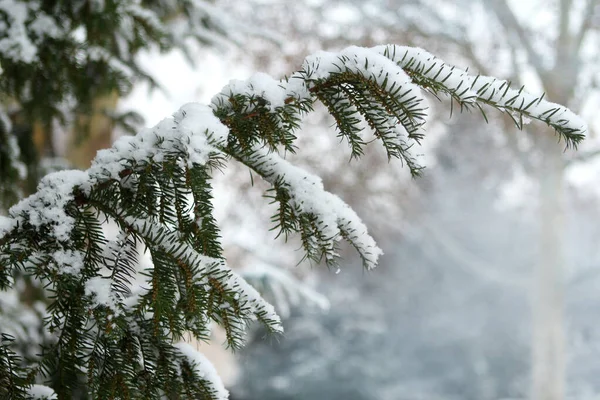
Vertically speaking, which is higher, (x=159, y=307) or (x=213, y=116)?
(x=213, y=116)

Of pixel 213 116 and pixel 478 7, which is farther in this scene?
pixel 478 7

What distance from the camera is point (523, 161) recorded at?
25.7 ft

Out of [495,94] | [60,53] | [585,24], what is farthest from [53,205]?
[585,24]

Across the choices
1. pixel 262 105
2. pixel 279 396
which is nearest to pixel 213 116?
pixel 262 105

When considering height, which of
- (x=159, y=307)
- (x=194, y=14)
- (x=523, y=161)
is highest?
(x=523, y=161)

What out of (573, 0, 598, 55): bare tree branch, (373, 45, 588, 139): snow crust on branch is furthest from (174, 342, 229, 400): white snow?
(573, 0, 598, 55): bare tree branch

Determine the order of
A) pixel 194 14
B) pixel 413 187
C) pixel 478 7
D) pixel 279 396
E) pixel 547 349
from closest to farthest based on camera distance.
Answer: pixel 194 14, pixel 547 349, pixel 478 7, pixel 413 187, pixel 279 396

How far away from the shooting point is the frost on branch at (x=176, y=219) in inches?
32.9

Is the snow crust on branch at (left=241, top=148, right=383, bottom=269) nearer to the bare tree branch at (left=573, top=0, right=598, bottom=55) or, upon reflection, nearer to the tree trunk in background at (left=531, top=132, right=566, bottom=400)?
the tree trunk in background at (left=531, top=132, right=566, bottom=400)

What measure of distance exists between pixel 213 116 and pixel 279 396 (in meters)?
11.4

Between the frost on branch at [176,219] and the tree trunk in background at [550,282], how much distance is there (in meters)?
7.19

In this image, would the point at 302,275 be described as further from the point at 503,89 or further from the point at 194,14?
the point at 503,89

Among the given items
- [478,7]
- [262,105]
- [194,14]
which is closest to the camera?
[262,105]

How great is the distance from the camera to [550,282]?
7.72 meters
